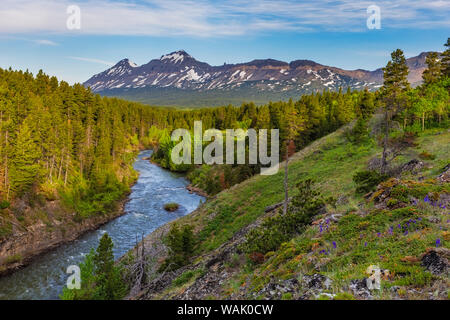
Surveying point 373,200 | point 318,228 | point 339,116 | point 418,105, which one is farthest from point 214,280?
point 339,116

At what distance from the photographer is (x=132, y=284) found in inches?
886

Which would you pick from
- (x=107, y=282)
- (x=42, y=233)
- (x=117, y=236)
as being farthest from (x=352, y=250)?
(x=42, y=233)

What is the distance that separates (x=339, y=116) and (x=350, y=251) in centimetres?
7219

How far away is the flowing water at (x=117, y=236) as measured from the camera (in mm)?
26641

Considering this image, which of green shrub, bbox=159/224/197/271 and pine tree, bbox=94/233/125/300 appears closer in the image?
pine tree, bbox=94/233/125/300

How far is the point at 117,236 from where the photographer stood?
38531mm

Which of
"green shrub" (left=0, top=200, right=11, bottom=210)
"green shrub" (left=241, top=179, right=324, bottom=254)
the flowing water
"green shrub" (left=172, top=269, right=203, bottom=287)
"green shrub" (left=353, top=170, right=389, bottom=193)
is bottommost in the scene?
the flowing water

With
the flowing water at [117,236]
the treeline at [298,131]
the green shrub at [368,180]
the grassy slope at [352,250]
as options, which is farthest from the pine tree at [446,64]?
the flowing water at [117,236]

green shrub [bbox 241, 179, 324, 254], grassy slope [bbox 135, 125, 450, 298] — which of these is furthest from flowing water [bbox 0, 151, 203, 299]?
green shrub [bbox 241, 179, 324, 254]

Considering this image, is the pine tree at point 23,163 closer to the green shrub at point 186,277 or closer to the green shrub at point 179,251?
the green shrub at point 179,251

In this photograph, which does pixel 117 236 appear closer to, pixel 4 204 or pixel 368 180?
pixel 4 204

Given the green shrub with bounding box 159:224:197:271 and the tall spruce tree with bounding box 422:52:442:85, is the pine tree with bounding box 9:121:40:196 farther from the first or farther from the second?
the tall spruce tree with bounding box 422:52:442:85

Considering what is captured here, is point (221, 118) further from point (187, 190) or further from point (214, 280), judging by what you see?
point (214, 280)

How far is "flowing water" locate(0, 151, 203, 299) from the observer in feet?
87.4
